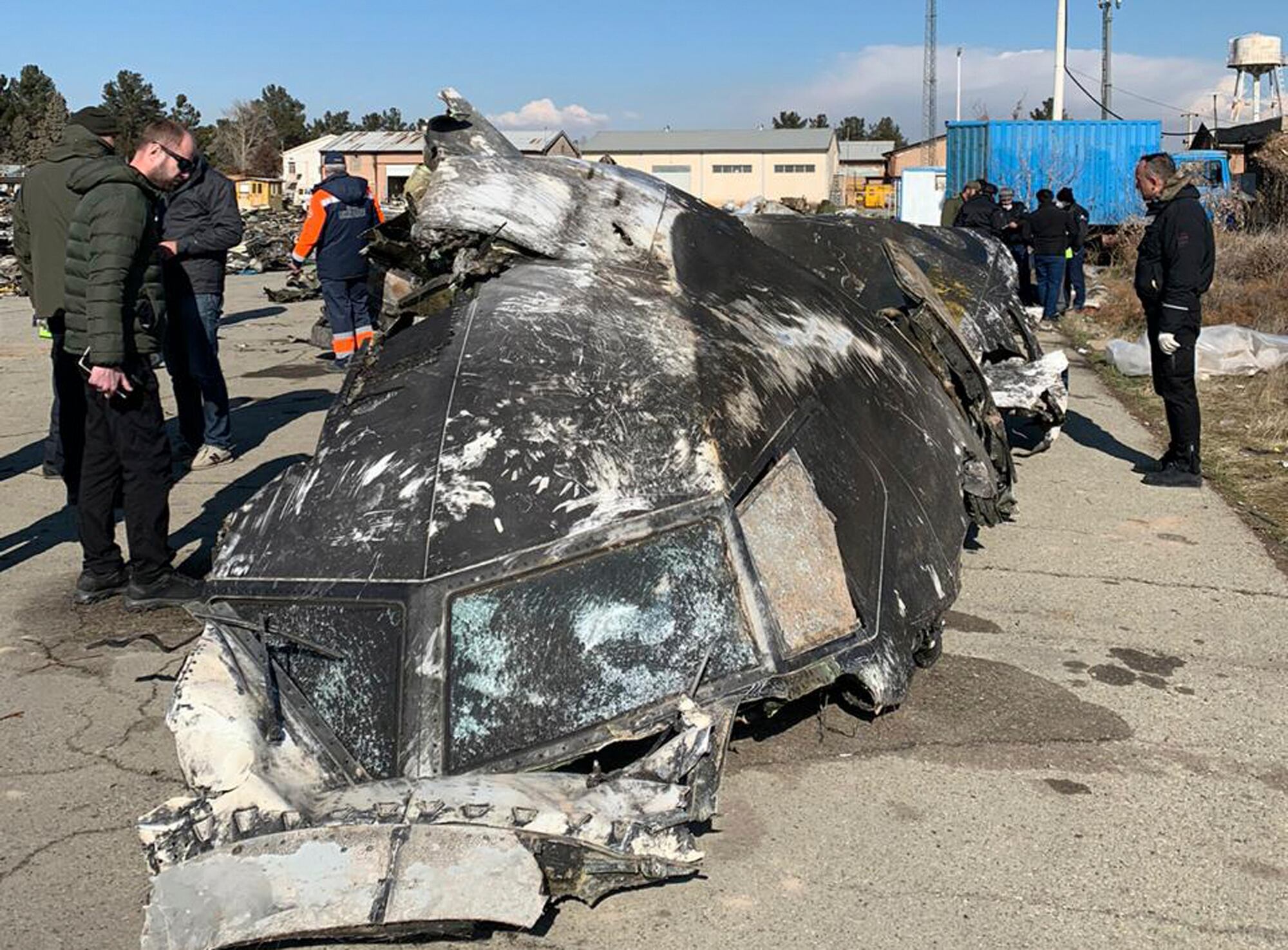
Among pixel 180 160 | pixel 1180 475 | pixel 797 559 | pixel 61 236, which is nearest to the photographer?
pixel 797 559

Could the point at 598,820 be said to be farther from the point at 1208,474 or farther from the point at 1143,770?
the point at 1208,474

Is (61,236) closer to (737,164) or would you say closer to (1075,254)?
(1075,254)

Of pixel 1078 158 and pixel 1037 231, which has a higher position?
pixel 1078 158

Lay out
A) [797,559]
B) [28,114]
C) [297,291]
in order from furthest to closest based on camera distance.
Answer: [28,114], [297,291], [797,559]

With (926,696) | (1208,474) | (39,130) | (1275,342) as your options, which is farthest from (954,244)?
(39,130)

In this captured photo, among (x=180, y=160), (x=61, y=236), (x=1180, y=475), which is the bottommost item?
(x=1180, y=475)

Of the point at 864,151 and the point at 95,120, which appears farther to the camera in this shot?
the point at 864,151

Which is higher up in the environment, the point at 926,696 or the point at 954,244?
the point at 954,244

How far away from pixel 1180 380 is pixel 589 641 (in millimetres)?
5454

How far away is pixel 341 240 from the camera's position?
10.0m

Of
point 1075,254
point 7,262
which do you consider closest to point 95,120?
point 1075,254

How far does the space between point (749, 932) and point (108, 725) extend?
96.8 inches

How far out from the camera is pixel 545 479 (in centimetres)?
359

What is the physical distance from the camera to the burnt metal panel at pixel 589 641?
10.7 ft
